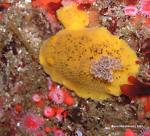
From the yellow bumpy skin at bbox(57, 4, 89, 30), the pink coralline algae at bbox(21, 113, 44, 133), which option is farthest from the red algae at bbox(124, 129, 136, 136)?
the yellow bumpy skin at bbox(57, 4, 89, 30)

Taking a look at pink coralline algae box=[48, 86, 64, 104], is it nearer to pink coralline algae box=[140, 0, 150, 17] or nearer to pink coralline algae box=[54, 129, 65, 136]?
pink coralline algae box=[54, 129, 65, 136]

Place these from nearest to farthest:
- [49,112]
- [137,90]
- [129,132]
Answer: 1. [137,90]
2. [129,132]
3. [49,112]

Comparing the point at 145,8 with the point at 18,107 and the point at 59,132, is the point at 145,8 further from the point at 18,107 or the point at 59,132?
the point at 18,107

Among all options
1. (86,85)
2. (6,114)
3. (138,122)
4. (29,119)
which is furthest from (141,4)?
(6,114)

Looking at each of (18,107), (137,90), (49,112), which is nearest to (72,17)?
(137,90)

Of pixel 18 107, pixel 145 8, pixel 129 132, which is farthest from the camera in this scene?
pixel 18 107

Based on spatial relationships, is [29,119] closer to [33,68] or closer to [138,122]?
[33,68]

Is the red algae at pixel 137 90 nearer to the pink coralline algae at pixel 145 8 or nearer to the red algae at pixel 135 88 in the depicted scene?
the red algae at pixel 135 88
